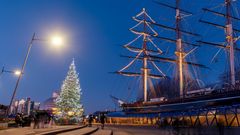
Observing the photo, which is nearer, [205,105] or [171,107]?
[205,105]

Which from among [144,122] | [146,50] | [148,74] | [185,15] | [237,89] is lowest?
[144,122]

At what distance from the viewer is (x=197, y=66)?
79.2 metres

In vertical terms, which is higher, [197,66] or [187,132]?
[197,66]

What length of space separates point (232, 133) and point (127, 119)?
200ft

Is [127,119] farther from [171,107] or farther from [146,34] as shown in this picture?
[146,34]

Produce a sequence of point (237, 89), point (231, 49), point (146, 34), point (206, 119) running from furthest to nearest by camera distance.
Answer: point (146, 34) → point (231, 49) → point (237, 89) → point (206, 119)

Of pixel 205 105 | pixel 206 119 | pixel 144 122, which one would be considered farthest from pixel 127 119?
pixel 206 119

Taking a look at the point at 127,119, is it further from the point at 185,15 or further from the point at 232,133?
the point at 232,133

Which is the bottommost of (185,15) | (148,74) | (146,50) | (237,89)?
(237,89)

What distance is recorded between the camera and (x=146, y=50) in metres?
87.1

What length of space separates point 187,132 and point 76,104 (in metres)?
32.0

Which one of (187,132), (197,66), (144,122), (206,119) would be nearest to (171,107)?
(144,122)

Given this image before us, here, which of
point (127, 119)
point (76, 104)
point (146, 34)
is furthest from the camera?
point (146, 34)

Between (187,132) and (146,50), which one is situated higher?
(146,50)
